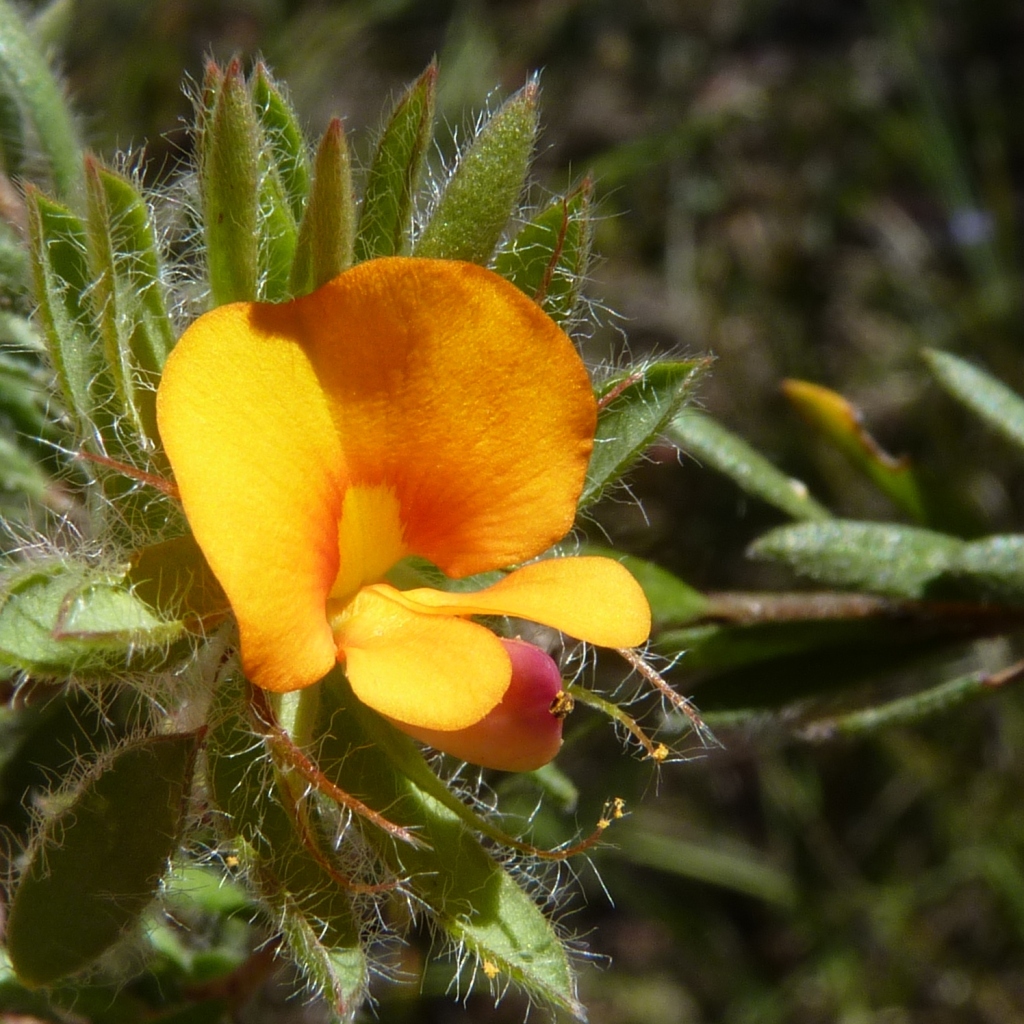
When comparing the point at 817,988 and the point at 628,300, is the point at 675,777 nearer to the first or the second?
the point at 817,988

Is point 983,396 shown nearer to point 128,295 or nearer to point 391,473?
point 391,473

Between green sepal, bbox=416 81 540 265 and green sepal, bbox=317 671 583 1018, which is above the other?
green sepal, bbox=416 81 540 265

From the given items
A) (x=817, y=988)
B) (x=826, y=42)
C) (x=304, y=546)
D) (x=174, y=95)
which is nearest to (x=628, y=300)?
(x=826, y=42)

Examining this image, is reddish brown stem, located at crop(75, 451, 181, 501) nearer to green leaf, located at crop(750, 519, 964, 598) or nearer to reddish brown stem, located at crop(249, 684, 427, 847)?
reddish brown stem, located at crop(249, 684, 427, 847)

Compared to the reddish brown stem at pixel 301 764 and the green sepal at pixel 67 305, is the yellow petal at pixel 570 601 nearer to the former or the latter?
the reddish brown stem at pixel 301 764

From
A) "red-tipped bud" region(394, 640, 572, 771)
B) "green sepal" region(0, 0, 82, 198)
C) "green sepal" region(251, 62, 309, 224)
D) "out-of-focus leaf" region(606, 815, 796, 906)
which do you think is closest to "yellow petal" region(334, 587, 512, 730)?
"red-tipped bud" region(394, 640, 572, 771)

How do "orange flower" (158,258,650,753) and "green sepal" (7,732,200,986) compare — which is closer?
"orange flower" (158,258,650,753)
